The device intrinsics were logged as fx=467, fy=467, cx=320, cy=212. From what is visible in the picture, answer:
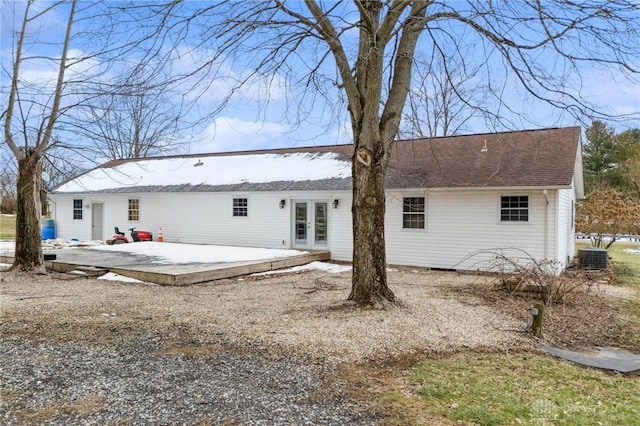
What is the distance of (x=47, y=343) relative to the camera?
216 inches

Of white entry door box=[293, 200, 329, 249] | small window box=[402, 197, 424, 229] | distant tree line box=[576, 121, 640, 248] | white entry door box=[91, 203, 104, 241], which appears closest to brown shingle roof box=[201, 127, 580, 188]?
small window box=[402, 197, 424, 229]

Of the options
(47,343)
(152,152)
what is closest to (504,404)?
(47,343)

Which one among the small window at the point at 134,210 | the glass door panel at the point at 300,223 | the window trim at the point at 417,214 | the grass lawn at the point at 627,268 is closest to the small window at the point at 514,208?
the window trim at the point at 417,214

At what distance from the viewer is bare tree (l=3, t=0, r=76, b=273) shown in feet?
35.1

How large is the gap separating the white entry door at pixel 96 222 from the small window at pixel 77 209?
0.82 metres

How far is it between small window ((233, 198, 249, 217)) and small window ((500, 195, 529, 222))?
891cm

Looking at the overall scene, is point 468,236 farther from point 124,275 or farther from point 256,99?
point 124,275

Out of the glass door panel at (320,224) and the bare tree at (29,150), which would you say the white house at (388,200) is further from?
the bare tree at (29,150)

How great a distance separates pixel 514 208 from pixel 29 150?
12.4 meters

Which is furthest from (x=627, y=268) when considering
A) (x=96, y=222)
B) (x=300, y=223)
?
(x=96, y=222)

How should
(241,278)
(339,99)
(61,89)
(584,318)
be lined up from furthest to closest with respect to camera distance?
1. (241,278)
2. (61,89)
3. (339,99)
4. (584,318)

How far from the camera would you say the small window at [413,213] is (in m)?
14.1

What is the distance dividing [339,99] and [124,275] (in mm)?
6672

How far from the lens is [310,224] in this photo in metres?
16.1
